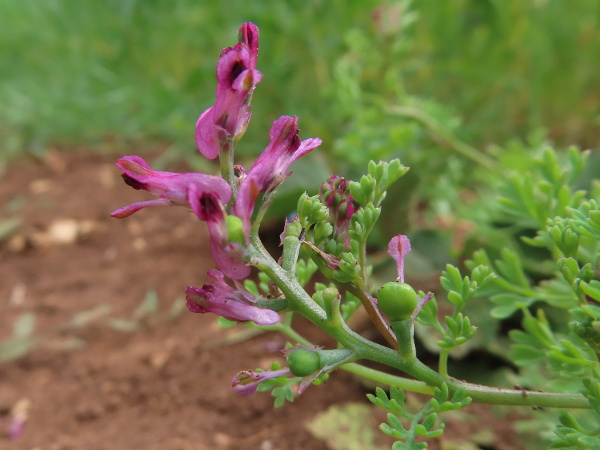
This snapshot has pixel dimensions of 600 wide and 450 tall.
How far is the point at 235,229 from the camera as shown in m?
Result: 0.58

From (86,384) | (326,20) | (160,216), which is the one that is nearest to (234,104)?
(86,384)

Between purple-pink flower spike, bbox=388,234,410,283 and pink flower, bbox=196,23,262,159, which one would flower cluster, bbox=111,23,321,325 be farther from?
purple-pink flower spike, bbox=388,234,410,283

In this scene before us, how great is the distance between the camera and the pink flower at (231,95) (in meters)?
0.63

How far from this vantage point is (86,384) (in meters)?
1.47

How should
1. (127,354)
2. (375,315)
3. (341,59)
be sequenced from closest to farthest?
(375,315)
(127,354)
(341,59)

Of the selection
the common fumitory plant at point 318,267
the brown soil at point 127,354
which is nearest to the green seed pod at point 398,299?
the common fumitory plant at point 318,267

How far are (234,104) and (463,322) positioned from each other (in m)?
0.36

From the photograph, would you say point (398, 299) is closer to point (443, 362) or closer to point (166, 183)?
point (443, 362)

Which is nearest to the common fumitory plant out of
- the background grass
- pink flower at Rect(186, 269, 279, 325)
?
pink flower at Rect(186, 269, 279, 325)

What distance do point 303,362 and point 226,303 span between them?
10 cm

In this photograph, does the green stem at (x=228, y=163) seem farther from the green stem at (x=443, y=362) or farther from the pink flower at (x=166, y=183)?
the green stem at (x=443, y=362)

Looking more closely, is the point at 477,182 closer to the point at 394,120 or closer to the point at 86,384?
the point at 394,120

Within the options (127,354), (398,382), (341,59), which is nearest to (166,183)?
(398,382)

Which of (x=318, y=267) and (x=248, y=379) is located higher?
(x=318, y=267)
